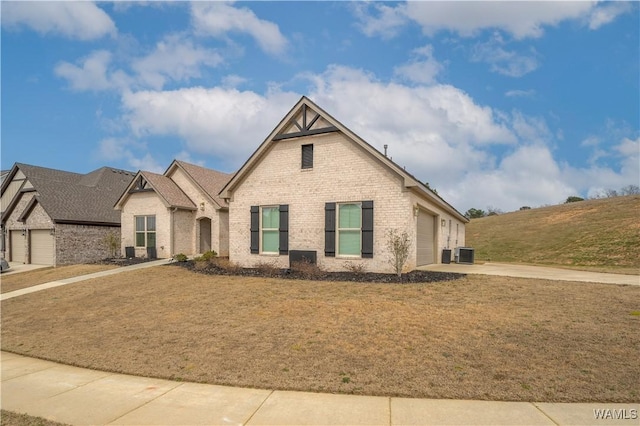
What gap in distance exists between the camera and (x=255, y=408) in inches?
181

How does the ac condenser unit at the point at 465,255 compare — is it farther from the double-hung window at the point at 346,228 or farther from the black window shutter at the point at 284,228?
the black window shutter at the point at 284,228

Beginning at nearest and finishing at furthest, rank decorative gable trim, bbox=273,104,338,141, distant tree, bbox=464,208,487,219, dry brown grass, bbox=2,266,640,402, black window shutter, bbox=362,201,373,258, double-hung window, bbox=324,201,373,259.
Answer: dry brown grass, bbox=2,266,640,402 < black window shutter, bbox=362,201,373,258 < double-hung window, bbox=324,201,373,259 < decorative gable trim, bbox=273,104,338,141 < distant tree, bbox=464,208,487,219

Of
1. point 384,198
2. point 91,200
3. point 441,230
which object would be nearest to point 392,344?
point 384,198

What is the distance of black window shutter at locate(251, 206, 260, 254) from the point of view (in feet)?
53.9

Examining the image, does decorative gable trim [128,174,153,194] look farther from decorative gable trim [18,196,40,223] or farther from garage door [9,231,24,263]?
garage door [9,231,24,263]

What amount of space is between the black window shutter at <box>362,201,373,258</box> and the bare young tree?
701mm

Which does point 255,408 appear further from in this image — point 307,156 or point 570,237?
point 570,237

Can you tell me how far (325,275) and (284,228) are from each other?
320 cm

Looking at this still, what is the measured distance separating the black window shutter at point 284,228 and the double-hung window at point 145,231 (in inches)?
453

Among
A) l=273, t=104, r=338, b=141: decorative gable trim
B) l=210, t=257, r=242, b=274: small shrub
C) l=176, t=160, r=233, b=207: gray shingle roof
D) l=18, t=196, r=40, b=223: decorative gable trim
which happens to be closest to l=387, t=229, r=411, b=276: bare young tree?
l=273, t=104, r=338, b=141: decorative gable trim

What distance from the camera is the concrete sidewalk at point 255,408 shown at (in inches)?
165

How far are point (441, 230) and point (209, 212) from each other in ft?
48.5

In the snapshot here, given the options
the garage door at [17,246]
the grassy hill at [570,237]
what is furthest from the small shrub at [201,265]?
the grassy hill at [570,237]

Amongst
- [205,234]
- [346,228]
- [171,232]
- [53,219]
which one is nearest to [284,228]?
[346,228]
